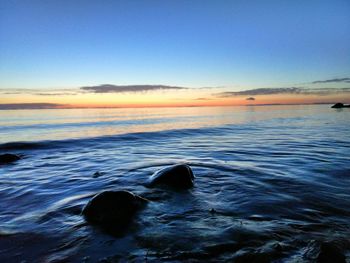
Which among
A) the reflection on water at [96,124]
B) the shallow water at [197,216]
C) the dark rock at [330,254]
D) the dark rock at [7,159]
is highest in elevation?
the dark rock at [330,254]

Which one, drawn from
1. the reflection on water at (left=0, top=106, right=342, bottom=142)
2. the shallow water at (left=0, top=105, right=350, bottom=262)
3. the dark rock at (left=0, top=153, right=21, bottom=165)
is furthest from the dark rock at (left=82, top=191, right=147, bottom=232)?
the reflection on water at (left=0, top=106, right=342, bottom=142)

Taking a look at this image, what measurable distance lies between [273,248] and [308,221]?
150cm

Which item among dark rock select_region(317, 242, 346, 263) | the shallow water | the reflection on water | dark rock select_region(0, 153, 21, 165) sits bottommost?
the reflection on water

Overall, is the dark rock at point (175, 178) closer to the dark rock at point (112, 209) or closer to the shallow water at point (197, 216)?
the shallow water at point (197, 216)

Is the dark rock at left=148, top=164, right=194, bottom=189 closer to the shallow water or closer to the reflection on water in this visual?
the shallow water

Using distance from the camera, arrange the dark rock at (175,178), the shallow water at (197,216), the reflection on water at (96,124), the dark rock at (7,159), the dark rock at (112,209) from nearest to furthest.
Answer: the shallow water at (197,216) < the dark rock at (112,209) < the dark rock at (175,178) < the dark rock at (7,159) < the reflection on water at (96,124)

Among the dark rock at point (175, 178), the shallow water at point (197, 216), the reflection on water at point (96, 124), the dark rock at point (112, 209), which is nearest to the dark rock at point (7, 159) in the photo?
the shallow water at point (197, 216)

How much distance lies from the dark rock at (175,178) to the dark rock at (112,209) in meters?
1.84

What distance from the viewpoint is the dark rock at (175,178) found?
7.91 metres

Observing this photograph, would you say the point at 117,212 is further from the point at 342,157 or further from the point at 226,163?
the point at 342,157

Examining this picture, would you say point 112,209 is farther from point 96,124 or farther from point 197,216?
point 96,124

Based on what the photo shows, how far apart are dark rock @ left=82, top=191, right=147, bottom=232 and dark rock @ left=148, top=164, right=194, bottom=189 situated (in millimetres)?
1837

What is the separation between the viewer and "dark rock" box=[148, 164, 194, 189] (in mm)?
7914

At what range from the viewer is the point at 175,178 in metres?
8.04
